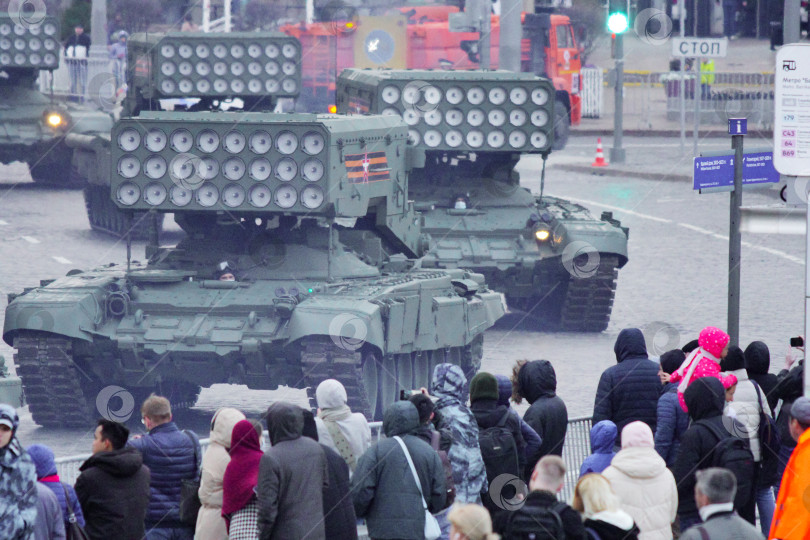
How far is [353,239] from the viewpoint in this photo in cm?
1529

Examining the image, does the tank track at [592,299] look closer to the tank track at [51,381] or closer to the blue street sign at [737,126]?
the blue street sign at [737,126]

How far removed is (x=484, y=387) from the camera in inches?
353

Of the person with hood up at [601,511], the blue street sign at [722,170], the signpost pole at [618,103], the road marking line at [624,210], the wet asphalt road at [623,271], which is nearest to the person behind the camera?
the person with hood up at [601,511]

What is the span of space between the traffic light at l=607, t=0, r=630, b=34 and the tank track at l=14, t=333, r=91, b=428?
50.2ft

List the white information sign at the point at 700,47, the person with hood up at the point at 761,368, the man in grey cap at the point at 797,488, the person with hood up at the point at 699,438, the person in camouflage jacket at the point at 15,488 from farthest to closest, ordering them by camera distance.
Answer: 1. the white information sign at the point at 700,47
2. the person with hood up at the point at 761,368
3. the person with hood up at the point at 699,438
4. the man in grey cap at the point at 797,488
5. the person in camouflage jacket at the point at 15,488

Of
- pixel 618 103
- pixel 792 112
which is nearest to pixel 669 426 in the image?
pixel 792 112

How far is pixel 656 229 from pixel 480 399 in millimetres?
17892

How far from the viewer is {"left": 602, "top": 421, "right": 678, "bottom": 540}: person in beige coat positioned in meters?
7.95

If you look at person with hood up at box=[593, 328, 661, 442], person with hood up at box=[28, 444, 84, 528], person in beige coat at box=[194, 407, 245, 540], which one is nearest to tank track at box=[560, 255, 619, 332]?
person with hood up at box=[593, 328, 661, 442]

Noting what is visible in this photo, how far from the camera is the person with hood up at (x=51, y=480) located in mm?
7637

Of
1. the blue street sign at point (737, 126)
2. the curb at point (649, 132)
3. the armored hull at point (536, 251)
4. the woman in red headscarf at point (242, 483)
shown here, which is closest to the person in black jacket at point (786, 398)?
the blue street sign at point (737, 126)

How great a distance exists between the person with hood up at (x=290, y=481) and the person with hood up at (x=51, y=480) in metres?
0.84

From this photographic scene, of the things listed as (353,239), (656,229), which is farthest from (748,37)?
(353,239)

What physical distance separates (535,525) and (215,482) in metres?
2.04
